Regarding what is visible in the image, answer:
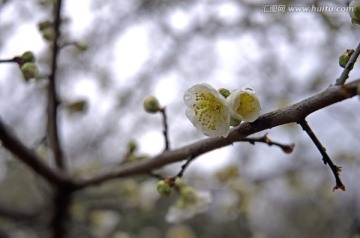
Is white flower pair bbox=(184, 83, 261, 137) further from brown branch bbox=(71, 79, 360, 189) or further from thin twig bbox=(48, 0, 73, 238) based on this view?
thin twig bbox=(48, 0, 73, 238)

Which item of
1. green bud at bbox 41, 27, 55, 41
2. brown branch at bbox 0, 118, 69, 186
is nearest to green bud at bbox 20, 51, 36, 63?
brown branch at bbox 0, 118, 69, 186

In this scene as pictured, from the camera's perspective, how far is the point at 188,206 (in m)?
1.64

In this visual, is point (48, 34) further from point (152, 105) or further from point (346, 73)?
point (346, 73)

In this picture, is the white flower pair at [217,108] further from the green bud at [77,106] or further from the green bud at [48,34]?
the green bud at [77,106]

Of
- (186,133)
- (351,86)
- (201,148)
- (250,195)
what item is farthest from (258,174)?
(351,86)

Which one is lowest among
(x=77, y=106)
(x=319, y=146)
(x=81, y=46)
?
(x=77, y=106)

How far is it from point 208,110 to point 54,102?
2.21 ft

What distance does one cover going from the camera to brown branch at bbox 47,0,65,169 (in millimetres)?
1407

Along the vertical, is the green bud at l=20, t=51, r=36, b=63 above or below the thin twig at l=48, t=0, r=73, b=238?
above

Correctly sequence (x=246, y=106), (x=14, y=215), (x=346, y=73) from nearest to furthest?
(x=346, y=73), (x=246, y=106), (x=14, y=215)

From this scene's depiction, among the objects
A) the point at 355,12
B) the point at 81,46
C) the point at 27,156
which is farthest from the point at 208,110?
the point at 81,46

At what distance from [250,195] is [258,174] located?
5.53 ft

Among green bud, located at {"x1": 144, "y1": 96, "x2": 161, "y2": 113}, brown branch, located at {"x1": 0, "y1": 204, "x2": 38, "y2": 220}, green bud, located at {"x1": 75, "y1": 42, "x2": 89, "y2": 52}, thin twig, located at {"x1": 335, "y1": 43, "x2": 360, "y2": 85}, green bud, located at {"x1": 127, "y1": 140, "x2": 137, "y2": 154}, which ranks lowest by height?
brown branch, located at {"x1": 0, "y1": 204, "x2": 38, "y2": 220}

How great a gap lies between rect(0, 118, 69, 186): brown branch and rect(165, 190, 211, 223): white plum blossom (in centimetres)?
42
